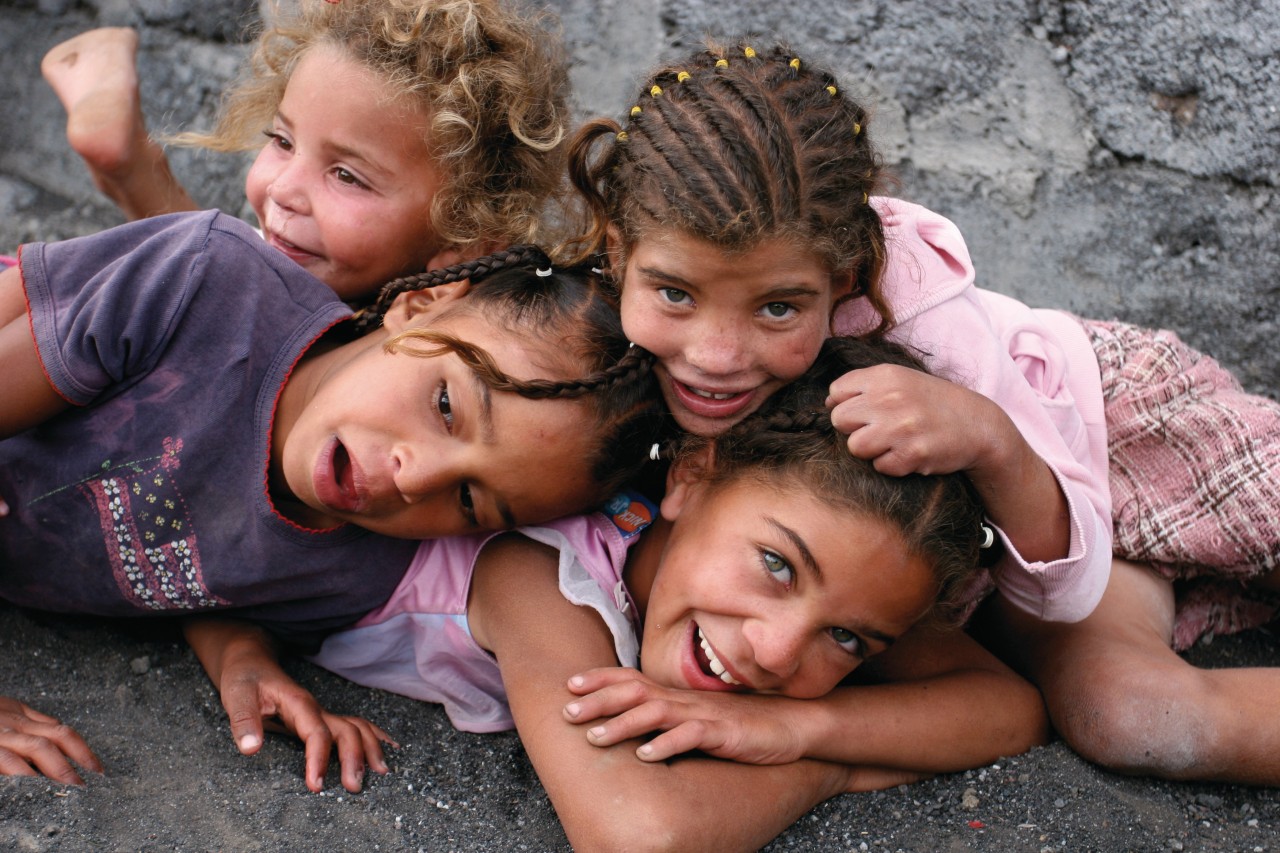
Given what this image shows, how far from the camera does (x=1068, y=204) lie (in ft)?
9.65

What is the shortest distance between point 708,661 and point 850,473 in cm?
39

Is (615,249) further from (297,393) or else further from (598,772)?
(598,772)

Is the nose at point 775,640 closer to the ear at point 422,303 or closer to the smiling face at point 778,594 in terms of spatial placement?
the smiling face at point 778,594

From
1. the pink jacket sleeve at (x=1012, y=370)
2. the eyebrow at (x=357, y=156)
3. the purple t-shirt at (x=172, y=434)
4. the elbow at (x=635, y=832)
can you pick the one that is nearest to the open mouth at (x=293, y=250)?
the eyebrow at (x=357, y=156)

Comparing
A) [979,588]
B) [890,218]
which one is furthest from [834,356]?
[979,588]

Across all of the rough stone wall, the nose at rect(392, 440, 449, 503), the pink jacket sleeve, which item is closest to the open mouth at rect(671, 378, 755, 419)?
the pink jacket sleeve

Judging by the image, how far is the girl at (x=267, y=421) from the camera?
1966 mm

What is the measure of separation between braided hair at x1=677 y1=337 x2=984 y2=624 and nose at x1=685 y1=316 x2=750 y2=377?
15 cm

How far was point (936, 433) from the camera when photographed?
1.82 meters

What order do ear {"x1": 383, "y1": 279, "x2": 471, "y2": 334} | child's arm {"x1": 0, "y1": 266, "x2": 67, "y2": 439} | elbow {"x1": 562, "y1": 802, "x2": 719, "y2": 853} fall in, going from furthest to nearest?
ear {"x1": 383, "y1": 279, "x2": 471, "y2": 334} → child's arm {"x1": 0, "y1": 266, "x2": 67, "y2": 439} → elbow {"x1": 562, "y1": 802, "x2": 719, "y2": 853}

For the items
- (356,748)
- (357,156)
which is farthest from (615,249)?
(356,748)

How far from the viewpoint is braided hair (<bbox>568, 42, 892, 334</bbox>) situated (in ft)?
6.09

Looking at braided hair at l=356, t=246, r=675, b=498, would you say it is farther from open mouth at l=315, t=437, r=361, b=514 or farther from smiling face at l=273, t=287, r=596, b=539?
open mouth at l=315, t=437, r=361, b=514

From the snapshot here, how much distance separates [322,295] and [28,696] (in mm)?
863
